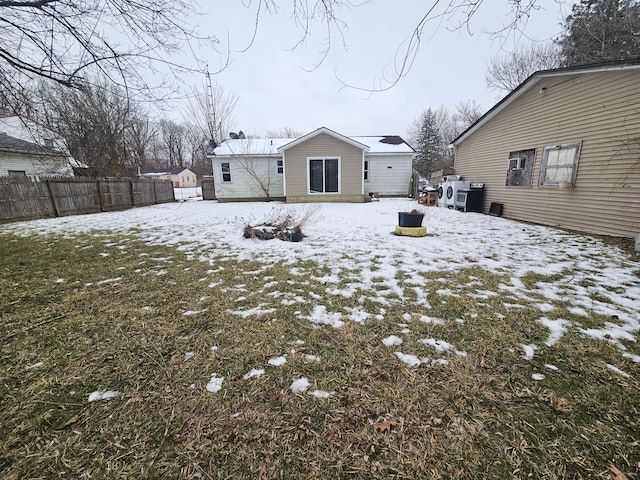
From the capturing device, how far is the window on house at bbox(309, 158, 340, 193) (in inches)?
512

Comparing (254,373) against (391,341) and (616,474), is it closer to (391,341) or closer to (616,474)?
(391,341)

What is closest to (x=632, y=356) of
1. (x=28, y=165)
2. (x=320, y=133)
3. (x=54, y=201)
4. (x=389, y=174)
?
(x=320, y=133)

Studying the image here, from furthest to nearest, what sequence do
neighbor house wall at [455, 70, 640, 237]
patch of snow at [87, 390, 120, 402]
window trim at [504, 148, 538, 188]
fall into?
window trim at [504, 148, 538, 188] < neighbor house wall at [455, 70, 640, 237] < patch of snow at [87, 390, 120, 402]

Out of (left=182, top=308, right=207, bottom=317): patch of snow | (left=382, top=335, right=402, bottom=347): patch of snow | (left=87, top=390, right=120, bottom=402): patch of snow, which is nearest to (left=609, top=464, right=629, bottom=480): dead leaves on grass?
(left=382, top=335, right=402, bottom=347): patch of snow

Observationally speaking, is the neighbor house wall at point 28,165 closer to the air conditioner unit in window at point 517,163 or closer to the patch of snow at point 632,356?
the patch of snow at point 632,356

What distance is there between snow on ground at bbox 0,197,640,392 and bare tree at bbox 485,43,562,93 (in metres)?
18.1

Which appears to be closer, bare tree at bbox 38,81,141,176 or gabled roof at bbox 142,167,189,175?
bare tree at bbox 38,81,141,176

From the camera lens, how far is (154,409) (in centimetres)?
158

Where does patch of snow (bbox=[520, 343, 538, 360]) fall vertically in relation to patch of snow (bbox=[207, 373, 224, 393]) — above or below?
below

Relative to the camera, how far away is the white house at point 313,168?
1279 centimetres

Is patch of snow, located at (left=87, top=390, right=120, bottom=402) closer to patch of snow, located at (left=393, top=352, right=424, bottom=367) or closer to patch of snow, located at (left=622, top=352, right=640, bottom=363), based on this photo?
patch of snow, located at (left=393, top=352, right=424, bottom=367)

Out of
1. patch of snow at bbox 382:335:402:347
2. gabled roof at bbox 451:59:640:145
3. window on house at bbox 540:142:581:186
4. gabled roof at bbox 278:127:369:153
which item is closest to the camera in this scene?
patch of snow at bbox 382:335:402:347

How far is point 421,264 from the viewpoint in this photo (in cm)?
420

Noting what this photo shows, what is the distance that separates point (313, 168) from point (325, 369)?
39.4 ft
